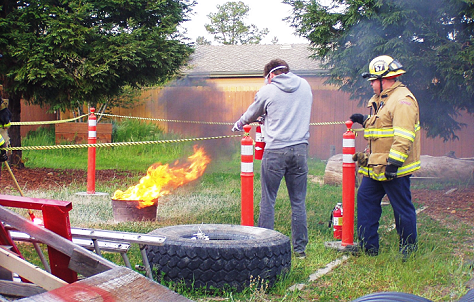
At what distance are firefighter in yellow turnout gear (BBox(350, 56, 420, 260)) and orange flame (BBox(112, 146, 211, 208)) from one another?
8.67 ft

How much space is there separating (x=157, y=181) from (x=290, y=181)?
2333 millimetres

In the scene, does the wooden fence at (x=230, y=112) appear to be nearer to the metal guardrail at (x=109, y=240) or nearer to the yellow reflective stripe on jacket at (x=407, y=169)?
the yellow reflective stripe on jacket at (x=407, y=169)

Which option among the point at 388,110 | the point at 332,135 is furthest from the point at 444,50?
the point at 332,135

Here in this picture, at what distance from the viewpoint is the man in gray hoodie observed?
195 inches

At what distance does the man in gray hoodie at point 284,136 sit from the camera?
16.3 ft

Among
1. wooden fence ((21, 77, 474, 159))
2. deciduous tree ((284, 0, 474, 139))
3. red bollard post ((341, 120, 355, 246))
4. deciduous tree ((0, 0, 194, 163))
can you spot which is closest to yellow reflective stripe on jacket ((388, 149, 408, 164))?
red bollard post ((341, 120, 355, 246))

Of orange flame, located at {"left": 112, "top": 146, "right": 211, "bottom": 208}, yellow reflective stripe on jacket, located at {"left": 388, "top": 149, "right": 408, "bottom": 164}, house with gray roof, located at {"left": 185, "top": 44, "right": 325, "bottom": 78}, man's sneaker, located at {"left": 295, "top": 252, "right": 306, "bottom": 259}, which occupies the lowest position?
man's sneaker, located at {"left": 295, "top": 252, "right": 306, "bottom": 259}

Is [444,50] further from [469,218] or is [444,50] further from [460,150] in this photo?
[460,150]

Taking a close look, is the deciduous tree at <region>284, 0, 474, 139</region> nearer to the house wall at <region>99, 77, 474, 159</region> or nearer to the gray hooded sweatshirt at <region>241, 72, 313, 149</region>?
the house wall at <region>99, 77, 474, 159</region>

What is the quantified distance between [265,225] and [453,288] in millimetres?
1813

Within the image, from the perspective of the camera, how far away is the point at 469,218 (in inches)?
292

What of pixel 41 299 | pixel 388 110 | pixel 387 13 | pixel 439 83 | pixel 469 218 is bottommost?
pixel 469 218

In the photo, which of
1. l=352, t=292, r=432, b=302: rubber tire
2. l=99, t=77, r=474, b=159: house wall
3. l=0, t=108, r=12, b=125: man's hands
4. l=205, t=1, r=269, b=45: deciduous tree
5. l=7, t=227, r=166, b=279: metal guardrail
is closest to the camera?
l=352, t=292, r=432, b=302: rubber tire

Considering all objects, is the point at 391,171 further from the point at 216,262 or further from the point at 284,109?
the point at 216,262
